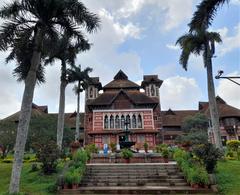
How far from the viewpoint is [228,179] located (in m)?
12.3

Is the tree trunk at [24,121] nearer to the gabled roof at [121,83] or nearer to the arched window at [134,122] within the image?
the arched window at [134,122]

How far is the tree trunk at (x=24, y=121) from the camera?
34.4 feet

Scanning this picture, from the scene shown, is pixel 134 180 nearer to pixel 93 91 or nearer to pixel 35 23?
pixel 35 23

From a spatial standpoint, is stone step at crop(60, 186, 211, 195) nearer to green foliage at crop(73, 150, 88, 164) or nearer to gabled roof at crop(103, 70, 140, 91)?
green foliage at crop(73, 150, 88, 164)

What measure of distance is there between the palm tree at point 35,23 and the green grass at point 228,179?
9.38 metres

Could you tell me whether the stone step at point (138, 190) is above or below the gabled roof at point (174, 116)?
below

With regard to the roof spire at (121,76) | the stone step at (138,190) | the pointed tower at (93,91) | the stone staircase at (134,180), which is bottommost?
the stone step at (138,190)

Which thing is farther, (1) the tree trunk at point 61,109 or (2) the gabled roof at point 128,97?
(2) the gabled roof at point 128,97

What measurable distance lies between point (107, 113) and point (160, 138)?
1222 cm

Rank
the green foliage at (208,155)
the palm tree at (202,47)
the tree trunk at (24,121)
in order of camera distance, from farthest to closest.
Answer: the palm tree at (202,47), the green foliage at (208,155), the tree trunk at (24,121)

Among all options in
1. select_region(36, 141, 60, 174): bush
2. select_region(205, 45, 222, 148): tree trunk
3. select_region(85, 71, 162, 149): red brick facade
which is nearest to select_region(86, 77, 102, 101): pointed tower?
select_region(85, 71, 162, 149): red brick facade

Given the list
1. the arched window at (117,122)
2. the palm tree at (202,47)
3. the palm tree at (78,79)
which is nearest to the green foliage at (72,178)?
the palm tree at (202,47)

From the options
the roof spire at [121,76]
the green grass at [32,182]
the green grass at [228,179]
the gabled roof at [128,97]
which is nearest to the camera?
the green grass at [228,179]

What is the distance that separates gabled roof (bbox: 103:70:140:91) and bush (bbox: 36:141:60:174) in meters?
29.6
